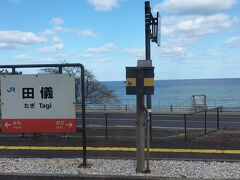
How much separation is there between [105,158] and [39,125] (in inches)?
64.4

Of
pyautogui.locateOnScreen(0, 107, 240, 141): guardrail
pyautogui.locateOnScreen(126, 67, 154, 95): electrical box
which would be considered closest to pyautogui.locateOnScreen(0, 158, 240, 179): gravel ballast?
pyautogui.locateOnScreen(126, 67, 154, 95): electrical box

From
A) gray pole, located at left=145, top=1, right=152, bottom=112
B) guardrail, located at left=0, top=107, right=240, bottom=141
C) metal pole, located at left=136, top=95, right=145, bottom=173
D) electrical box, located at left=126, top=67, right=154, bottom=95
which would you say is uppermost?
gray pole, located at left=145, top=1, right=152, bottom=112

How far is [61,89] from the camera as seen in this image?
9.37m

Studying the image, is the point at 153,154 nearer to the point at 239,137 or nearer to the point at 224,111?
the point at 239,137

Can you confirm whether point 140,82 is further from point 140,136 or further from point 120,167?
point 120,167

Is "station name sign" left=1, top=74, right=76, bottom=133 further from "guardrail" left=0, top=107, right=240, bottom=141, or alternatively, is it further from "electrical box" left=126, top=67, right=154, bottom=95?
"guardrail" left=0, top=107, right=240, bottom=141

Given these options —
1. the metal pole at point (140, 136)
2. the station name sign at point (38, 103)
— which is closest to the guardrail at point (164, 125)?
the station name sign at point (38, 103)

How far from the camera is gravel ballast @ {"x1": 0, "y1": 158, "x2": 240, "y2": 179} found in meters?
8.69

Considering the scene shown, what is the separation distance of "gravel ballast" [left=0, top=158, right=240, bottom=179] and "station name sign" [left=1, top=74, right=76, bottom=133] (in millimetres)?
714

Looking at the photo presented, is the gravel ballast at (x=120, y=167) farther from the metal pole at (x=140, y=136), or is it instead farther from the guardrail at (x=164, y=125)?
the guardrail at (x=164, y=125)

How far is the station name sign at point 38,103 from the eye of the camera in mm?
9375

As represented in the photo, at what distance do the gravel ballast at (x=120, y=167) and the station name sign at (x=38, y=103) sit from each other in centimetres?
71

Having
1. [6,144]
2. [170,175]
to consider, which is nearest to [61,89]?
[170,175]

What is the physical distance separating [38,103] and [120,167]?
201cm
